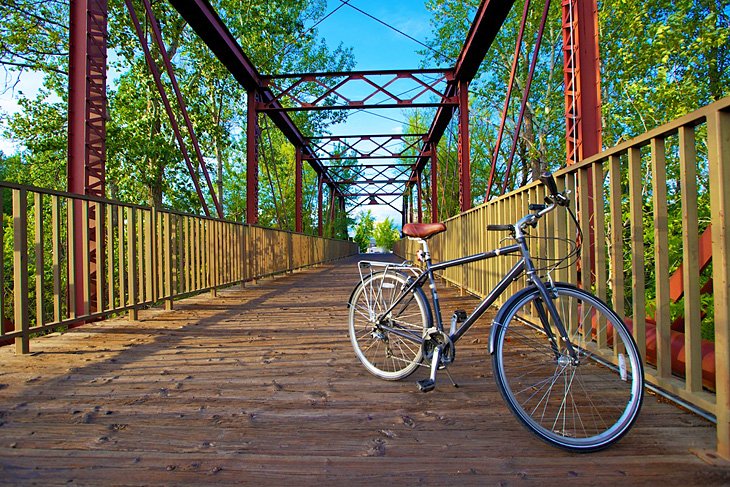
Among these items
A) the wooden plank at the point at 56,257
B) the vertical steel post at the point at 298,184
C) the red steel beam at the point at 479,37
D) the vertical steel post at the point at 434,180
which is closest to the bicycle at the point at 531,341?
the wooden plank at the point at 56,257

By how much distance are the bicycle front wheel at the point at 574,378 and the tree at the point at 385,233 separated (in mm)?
51310

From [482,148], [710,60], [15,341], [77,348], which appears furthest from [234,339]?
[482,148]

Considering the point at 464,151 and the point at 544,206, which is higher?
the point at 464,151

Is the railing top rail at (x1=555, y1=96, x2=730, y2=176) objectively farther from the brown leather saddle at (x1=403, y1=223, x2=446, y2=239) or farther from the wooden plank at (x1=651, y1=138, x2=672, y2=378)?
the brown leather saddle at (x1=403, y1=223, x2=446, y2=239)

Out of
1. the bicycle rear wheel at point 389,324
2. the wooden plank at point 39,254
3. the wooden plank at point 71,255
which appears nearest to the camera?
the bicycle rear wheel at point 389,324

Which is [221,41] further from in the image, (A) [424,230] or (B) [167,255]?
(A) [424,230]

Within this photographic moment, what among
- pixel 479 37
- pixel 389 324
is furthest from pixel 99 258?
pixel 479 37

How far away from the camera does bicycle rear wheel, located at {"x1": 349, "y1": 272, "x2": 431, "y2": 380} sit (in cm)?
210

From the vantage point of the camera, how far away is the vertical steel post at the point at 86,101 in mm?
3842

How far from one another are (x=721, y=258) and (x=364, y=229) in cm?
5720

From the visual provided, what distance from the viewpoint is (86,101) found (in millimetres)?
3912

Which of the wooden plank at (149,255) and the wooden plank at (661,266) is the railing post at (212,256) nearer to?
the wooden plank at (149,255)

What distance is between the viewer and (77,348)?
2928mm

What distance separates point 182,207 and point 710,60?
1221cm
